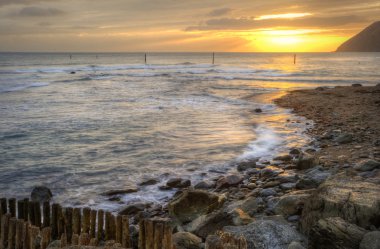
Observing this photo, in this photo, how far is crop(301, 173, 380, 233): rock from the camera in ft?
18.1

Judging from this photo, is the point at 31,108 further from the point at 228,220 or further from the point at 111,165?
the point at 228,220

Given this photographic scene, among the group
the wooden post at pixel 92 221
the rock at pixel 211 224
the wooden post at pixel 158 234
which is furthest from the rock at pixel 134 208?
the wooden post at pixel 158 234

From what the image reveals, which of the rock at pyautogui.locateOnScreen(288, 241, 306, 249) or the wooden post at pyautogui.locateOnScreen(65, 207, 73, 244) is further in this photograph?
the wooden post at pyautogui.locateOnScreen(65, 207, 73, 244)

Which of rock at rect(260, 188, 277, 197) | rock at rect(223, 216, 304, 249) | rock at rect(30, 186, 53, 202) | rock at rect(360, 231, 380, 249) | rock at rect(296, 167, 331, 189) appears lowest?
rock at rect(30, 186, 53, 202)

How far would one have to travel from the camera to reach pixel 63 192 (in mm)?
9992

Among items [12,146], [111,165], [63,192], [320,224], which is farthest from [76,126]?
[320,224]

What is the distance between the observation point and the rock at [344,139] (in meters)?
13.2

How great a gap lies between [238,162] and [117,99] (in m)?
19.2

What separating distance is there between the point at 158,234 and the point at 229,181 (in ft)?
17.8

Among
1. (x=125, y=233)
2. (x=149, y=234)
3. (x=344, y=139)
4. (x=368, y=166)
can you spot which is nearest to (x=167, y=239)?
(x=149, y=234)

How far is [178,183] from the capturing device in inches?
400

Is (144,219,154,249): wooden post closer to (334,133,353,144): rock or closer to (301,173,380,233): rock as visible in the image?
(301,173,380,233): rock

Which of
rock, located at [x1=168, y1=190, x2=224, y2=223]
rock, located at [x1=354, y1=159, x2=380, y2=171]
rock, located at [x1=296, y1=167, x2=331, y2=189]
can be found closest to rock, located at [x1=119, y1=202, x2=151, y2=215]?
rock, located at [x1=168, y1=190, x2=224, y2=223]

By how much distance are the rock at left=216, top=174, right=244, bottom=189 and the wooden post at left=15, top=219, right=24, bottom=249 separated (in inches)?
218
